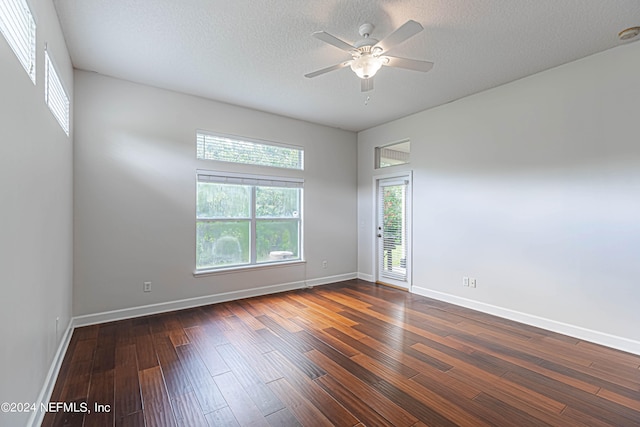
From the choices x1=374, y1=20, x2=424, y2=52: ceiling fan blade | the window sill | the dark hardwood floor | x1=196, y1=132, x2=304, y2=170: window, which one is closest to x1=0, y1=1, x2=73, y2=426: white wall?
the dark hardwood floor

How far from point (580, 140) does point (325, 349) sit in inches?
132

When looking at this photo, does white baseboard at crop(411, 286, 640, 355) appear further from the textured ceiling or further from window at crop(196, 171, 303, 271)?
the textured ceiling

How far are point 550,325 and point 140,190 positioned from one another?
501 cm

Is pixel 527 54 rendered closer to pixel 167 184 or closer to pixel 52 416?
pixel 167 184

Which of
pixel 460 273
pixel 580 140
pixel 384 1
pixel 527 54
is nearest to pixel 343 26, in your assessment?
pixel 384 1

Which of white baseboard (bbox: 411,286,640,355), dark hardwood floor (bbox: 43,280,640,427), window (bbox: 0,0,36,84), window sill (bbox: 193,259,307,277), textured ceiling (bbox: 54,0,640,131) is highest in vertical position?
textured ceiling (bbox: 54,0,640,131)

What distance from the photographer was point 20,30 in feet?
5.29

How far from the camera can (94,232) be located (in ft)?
11.2

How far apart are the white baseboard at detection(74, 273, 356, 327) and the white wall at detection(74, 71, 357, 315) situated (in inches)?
2.3

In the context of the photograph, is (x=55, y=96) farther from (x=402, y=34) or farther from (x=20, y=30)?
(x=402, y=34)

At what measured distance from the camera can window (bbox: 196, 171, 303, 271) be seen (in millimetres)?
4203

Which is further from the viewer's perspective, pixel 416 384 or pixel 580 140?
pixel 580 140

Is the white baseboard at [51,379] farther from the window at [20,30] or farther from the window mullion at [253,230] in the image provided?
the window mullion at [253,230]

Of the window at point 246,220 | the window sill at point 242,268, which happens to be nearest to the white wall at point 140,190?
the window sill at point 242,268
